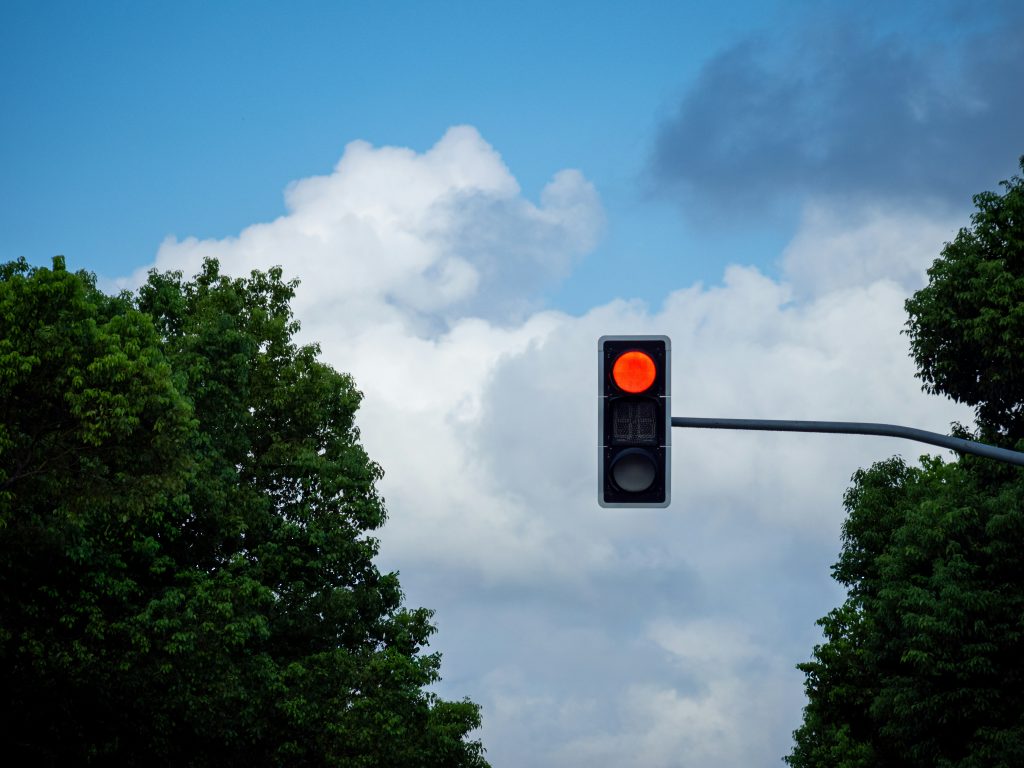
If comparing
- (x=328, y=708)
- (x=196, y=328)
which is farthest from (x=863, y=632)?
(x=196, y=328)

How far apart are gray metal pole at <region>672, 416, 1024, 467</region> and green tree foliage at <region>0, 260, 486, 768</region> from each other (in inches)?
746

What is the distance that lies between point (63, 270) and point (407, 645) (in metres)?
16.2

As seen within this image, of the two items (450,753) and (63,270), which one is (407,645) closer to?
(450,753)

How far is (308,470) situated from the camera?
37344 mm

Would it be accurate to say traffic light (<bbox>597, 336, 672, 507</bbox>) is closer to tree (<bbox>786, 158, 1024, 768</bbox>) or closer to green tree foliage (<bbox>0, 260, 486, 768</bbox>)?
green tree foliage (<bbox>0, 260, 486, 768</bbox>)

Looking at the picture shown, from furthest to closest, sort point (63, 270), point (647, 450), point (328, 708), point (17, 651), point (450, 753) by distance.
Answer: point (450, 753) → point (328, 708) → point (17, 651) → point (63, 270) → point (647, 450)

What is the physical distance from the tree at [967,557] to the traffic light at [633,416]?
902 inches

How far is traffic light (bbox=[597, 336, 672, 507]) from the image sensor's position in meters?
9.41

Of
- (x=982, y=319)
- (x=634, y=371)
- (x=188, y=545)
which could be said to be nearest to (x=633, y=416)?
(x=634, y=371)

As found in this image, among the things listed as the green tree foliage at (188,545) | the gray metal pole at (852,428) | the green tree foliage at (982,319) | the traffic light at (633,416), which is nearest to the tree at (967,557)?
the green tree foliage at (982,319)

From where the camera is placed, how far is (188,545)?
3612 centimetres

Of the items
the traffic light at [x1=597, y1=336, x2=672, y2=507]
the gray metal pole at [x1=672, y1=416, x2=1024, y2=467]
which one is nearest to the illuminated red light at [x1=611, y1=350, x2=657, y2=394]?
the traffic light at [x1=597, y1=336, x2=672, y2=507]

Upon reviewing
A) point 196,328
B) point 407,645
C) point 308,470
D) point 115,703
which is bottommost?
point 115,703

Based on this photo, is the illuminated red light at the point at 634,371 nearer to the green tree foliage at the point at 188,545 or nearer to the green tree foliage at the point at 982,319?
the green tree foliage at the point at 188,545
